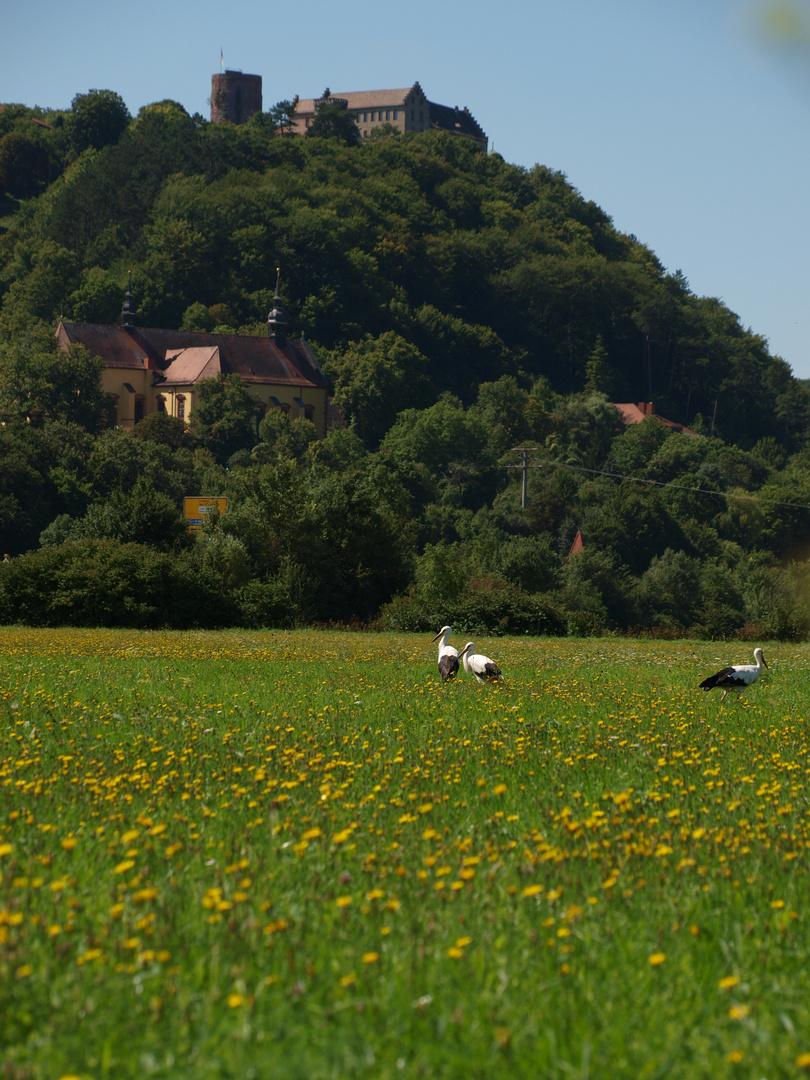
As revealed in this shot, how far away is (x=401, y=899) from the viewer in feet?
18.7

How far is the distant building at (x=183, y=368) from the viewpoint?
5212 inches

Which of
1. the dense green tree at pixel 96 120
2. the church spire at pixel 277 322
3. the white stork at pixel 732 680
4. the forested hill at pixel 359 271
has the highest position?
the dense green tree at pixel 96 120

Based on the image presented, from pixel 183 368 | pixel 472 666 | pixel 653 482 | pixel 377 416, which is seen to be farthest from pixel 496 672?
pixel 377 416

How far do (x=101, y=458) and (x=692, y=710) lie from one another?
88.8 meters

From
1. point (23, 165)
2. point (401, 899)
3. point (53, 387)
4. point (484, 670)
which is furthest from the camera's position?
point (23, 165)

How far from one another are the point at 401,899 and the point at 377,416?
135 meters

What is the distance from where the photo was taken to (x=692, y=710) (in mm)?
13086

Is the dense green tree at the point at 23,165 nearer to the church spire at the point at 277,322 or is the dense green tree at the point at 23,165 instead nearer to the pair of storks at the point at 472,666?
the church spire at the point at 277,322

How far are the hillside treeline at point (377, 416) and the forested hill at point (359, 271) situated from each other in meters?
0.45

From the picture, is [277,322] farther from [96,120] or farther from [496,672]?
[496,672]

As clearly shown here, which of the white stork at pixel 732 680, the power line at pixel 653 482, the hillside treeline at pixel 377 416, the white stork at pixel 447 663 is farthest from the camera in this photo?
the power line at pixel 653 482

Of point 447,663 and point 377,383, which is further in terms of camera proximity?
point 377,383

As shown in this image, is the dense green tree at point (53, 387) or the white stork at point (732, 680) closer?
the white stork at point (732, 680)

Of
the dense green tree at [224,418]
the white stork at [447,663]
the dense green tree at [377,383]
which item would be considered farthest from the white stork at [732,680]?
the dense green tree at [377,383]
